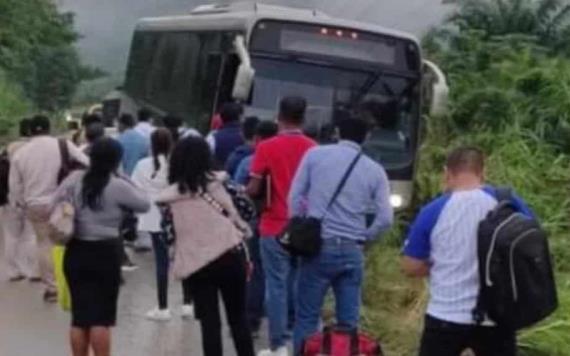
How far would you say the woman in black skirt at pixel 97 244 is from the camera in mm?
10016

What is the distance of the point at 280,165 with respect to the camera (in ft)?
36.1

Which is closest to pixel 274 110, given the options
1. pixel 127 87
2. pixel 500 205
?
pixel 500 205

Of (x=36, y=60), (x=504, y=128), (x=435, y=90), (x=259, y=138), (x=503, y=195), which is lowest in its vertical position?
(x=36, y=60)

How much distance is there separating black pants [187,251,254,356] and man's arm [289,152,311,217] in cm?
46

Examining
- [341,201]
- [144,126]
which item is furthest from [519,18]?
[341,201]

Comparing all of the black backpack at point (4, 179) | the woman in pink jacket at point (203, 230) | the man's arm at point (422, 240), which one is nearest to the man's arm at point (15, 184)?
the black backpack at point (4, 179)

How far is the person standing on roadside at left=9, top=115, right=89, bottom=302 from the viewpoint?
1392cm

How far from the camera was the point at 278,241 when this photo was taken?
1083 centimetres

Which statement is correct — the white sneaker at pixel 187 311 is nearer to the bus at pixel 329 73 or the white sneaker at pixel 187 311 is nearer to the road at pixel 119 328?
the road at pixel 119 328

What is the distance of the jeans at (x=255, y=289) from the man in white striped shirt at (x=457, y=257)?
4.39 m

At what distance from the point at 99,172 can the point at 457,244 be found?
3138 mm

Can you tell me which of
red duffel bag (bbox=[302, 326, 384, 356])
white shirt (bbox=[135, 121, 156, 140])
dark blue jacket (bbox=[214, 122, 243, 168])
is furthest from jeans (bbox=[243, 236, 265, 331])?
white shirt (bbox=[135, 121, 156, 140])

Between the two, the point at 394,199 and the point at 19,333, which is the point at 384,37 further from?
the point at 19,333

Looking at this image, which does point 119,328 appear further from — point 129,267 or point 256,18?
point 256,18
